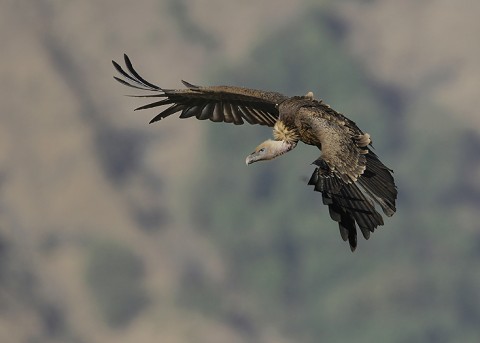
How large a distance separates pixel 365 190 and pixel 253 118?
22.4 feet

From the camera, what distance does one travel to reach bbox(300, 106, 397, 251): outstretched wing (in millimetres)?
18203

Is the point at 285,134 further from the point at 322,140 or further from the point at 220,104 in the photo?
the point at 220,104

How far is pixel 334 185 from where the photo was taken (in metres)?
18.3

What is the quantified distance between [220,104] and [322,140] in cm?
567

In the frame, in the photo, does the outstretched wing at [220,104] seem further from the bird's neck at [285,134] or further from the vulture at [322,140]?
the bird's neck at [285,134]

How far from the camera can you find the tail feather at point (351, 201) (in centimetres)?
1816

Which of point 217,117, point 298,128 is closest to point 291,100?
point 298,128

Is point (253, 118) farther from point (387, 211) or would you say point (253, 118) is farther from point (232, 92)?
point (387, 211)

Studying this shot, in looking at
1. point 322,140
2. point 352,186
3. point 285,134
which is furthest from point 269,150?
point 352,186

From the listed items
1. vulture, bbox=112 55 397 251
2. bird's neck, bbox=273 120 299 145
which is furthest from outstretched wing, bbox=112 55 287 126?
bird's neck, bbox=273 120 299 145

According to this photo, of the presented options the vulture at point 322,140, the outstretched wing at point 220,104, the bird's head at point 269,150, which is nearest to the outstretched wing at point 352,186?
the vulture at point 322,140

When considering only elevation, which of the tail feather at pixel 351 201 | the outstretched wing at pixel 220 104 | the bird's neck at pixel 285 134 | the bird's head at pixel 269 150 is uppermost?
the outstretched wing at pixel 220 104

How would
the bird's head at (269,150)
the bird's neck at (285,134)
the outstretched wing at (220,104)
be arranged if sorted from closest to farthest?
the bird's head at (269,150) → the bird's neck at (285,134) → the outstretched wing at (220,104)

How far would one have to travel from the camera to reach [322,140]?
19.8 meters
